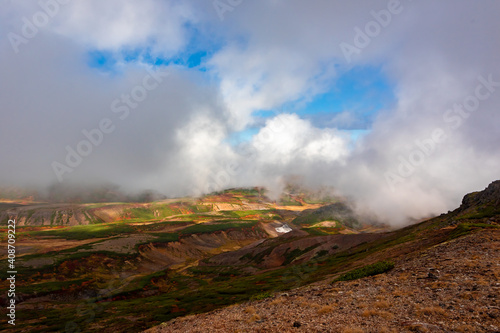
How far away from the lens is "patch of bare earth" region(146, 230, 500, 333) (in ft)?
49.4

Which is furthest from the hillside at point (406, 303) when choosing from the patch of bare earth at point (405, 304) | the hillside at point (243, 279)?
the hillside at point (243, 279)

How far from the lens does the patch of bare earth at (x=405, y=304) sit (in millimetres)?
15067

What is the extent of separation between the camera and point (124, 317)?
201 feet

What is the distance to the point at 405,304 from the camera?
18188 mm

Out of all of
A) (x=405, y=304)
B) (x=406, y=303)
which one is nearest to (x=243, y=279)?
(x=406, y=303)

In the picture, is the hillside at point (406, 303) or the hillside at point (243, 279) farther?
the hillside at point (243, 279)

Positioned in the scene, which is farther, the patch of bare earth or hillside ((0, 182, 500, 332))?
hillside ((0, 182, 500, 332))

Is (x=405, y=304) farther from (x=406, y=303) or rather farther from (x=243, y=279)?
(x=243, y=279)

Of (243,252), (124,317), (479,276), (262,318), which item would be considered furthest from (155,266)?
(479,276)

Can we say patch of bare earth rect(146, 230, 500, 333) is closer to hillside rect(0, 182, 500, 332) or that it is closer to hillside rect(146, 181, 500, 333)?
hillside rect(146, 181, 500, 333)

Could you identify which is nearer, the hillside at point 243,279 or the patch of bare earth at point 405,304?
the patch of bare earth at point 405,304

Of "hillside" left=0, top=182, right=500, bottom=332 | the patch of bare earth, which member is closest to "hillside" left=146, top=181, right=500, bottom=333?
the patch of bare earth

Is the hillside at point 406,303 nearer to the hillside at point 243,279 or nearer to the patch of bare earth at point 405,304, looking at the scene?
the patch of bare earth at point 405,304

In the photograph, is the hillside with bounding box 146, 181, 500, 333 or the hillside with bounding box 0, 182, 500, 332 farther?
the hillside with bounding box 0, 182, 500, 332
